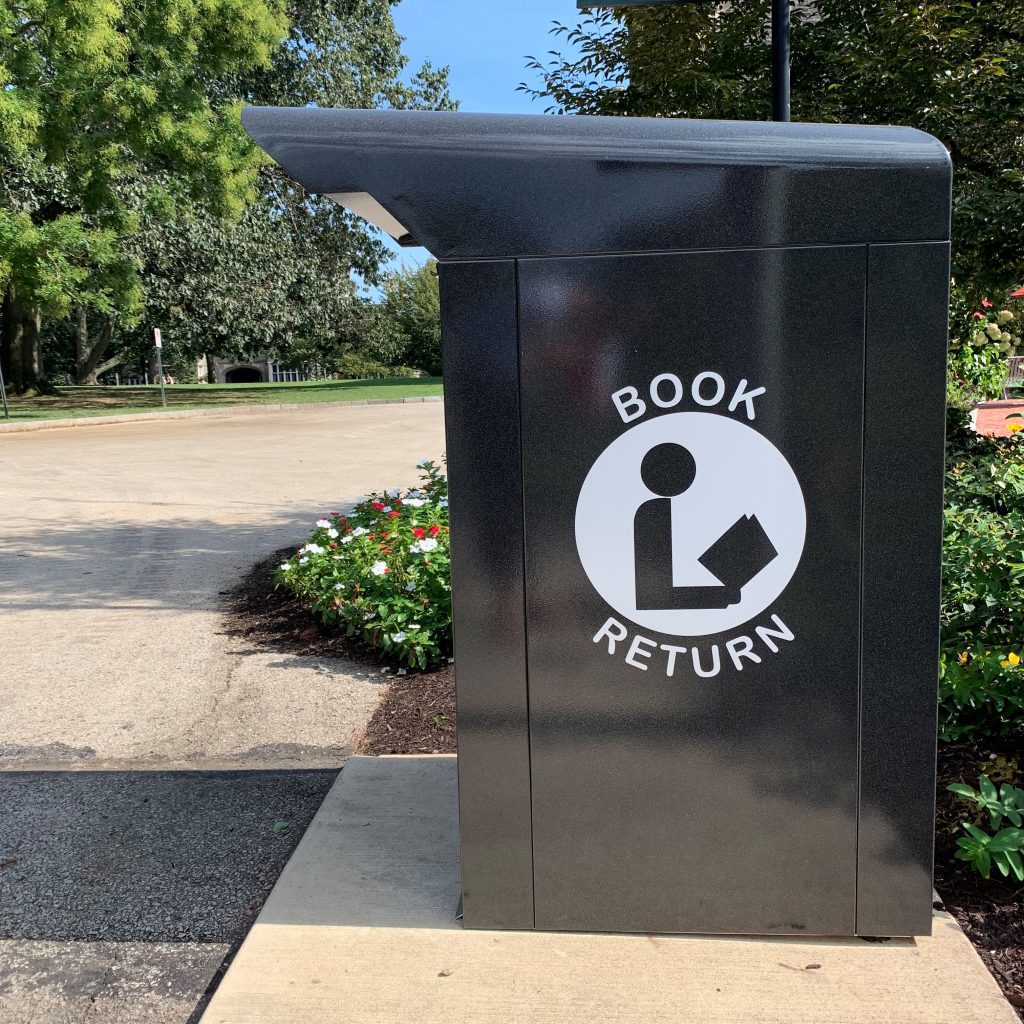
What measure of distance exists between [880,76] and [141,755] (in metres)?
5.39

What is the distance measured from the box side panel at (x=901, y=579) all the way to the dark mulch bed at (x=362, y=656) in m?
1.89

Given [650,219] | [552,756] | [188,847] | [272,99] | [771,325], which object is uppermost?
[272,99]

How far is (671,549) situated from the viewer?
7.74 ft

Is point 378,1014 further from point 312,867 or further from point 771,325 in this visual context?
point 771,325

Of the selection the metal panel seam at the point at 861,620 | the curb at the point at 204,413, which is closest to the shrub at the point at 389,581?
the metal panel seam at the point at 861,620

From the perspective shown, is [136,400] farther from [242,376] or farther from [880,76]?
[242,376]

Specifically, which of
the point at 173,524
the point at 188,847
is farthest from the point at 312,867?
the point at 173,524

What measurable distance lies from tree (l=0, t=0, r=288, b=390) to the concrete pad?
18.5 meters

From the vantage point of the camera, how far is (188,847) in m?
3.21

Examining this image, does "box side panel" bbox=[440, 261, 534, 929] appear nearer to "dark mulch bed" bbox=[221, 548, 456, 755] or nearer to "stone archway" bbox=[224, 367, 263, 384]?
"dark mulch bed" bbox=[221, 548, 456, 755]

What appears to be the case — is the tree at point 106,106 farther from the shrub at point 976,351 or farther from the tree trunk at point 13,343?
the shrub at point 976,351

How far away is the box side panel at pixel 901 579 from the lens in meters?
2.23

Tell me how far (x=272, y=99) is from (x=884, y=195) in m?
29.7

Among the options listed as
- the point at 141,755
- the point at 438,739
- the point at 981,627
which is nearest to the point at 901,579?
the point at 981,627
